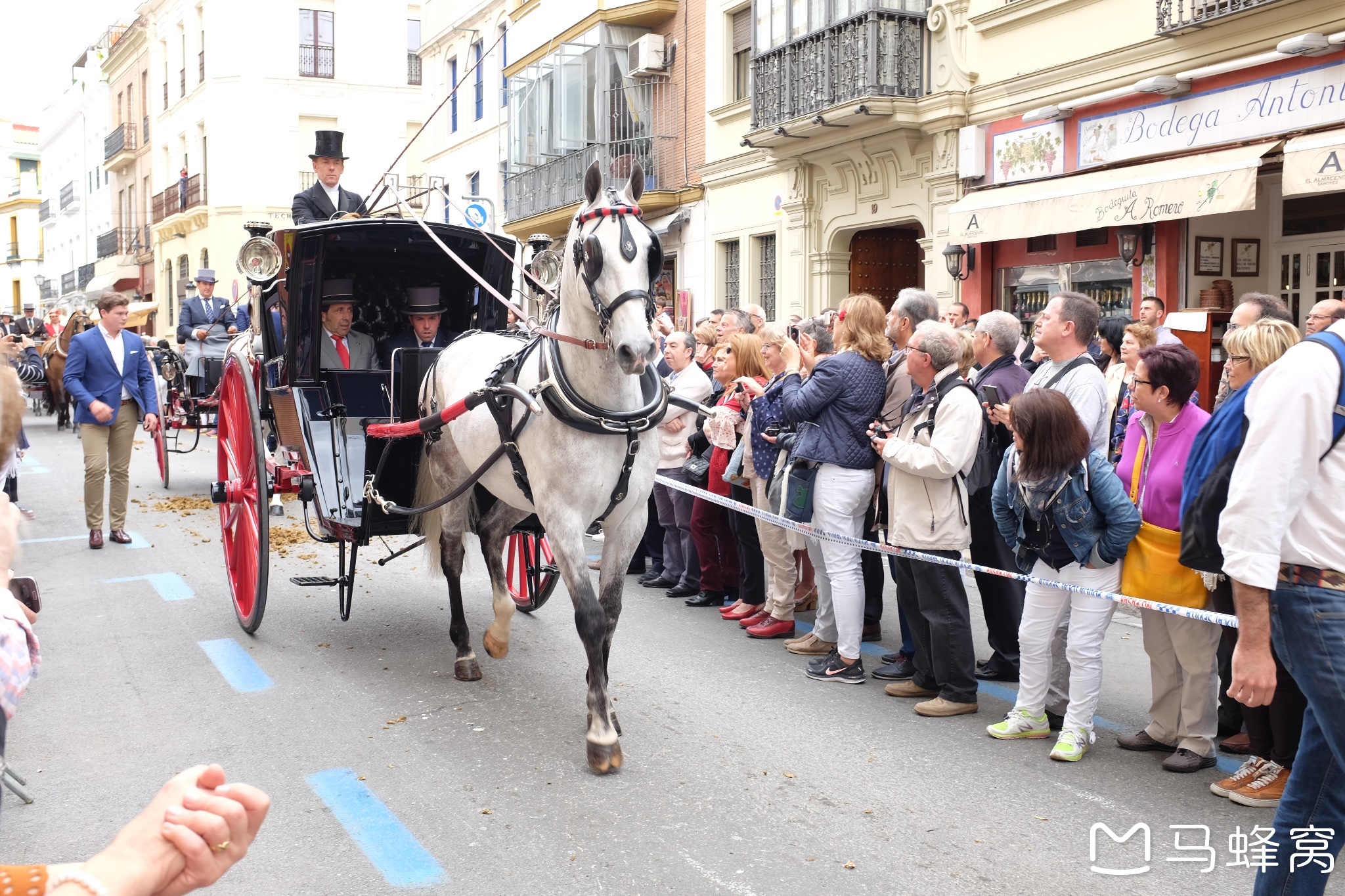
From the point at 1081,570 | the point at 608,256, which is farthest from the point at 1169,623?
the point at 608,256

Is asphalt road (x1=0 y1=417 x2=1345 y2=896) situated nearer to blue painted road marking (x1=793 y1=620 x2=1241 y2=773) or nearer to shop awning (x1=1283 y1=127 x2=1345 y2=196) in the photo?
blue painted road marking (x1=793 y1=620 x2=1241 y2=773)

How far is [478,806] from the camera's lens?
162 inches

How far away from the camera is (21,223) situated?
72.1m

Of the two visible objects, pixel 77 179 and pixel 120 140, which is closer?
pixel 120 140

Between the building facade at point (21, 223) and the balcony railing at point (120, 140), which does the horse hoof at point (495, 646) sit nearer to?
the balcony railing at point (120, 140)

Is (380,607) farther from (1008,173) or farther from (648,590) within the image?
(1008,173)

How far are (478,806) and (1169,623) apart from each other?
9.12 ft

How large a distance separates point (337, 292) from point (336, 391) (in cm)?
57

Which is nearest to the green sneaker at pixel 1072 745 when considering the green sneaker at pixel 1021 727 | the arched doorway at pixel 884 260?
the green sneaker at pixel 1021 727

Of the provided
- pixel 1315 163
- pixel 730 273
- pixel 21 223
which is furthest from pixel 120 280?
pixel 1315 163

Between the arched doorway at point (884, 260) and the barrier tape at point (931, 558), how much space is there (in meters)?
10.5

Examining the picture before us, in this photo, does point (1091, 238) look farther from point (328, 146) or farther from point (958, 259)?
point (328, 146)

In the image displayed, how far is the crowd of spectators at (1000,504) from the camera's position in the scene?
4.54 m

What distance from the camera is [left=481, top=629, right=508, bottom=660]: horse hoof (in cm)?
573
